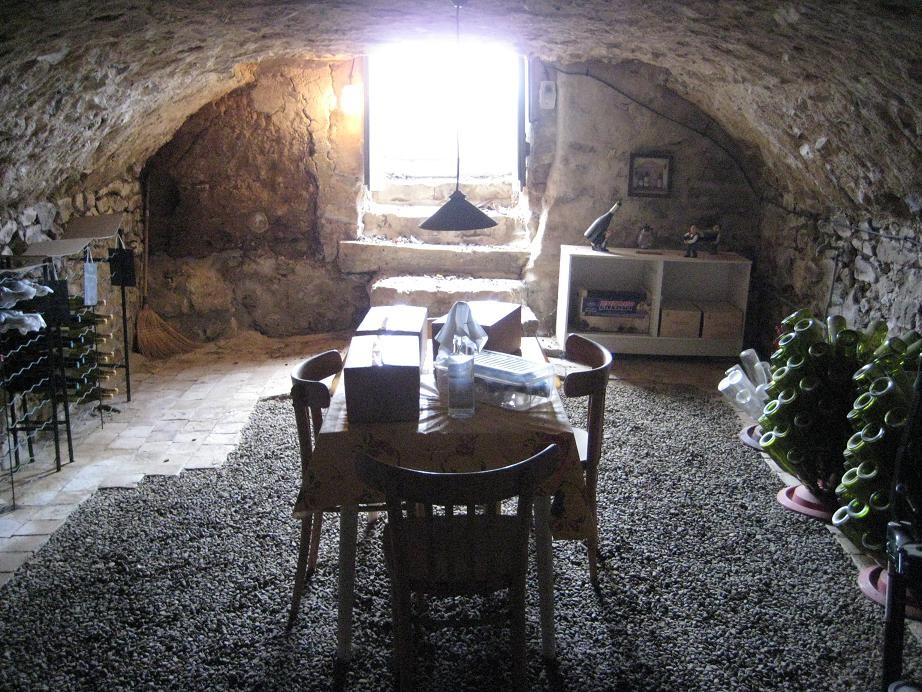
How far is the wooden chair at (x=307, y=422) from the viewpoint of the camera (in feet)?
7.41

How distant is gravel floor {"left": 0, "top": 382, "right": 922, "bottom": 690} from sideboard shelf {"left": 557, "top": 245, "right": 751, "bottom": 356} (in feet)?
5.95

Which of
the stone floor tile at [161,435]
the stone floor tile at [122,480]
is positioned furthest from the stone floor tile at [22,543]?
the stone floor tile at [161,435]

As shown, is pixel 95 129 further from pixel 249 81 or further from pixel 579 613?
pixel 579 613

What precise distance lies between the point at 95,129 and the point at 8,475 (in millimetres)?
1794

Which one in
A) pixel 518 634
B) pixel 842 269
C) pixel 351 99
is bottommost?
pixel 518 634

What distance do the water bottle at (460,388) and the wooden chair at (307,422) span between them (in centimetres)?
40

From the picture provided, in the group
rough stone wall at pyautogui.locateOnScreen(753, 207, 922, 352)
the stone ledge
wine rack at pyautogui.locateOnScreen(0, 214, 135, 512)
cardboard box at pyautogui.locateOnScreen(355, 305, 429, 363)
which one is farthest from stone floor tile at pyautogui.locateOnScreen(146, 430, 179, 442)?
rough stone wall at pyautogui.locateOnScreen(753, 207, 922, 352)

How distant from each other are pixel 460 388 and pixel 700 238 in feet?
11.1

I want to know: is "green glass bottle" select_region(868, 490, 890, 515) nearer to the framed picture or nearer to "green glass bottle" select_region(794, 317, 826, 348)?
"green glass bottle" select_region(794, 317, 826, 348)

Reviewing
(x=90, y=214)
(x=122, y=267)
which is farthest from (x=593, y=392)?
(x=90, y=214)

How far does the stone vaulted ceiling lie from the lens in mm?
2477

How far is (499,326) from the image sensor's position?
2760 mm

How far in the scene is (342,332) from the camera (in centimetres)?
579

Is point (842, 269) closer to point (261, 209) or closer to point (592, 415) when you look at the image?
point (592, 415)
